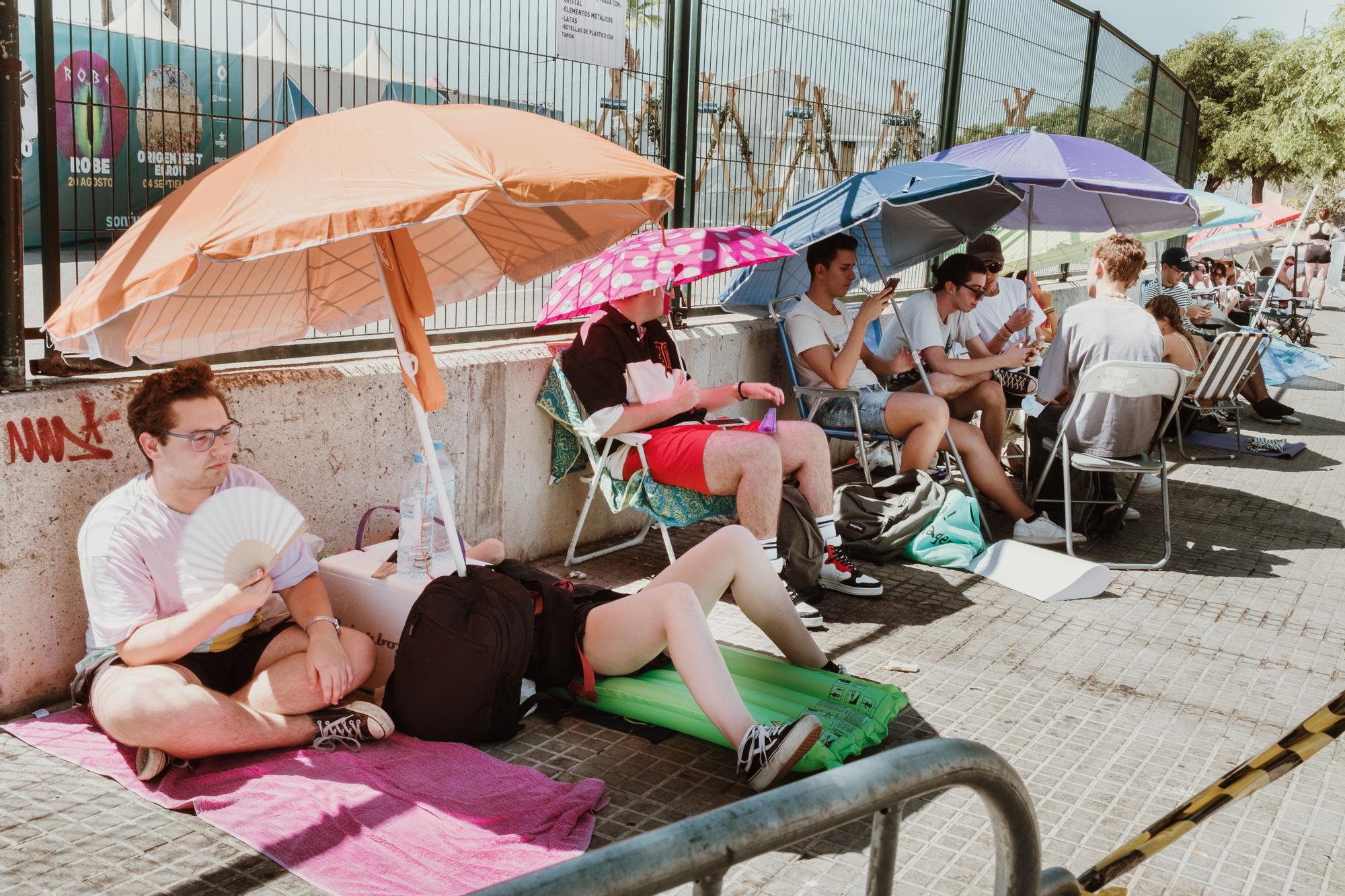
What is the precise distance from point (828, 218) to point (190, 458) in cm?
361

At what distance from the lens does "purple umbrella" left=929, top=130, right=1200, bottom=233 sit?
6539 mm

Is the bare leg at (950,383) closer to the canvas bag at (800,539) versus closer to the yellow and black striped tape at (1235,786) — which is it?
the canvas bag at (800,539)

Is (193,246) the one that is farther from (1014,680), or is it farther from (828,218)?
(828,218)

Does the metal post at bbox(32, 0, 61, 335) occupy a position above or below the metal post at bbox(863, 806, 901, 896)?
above

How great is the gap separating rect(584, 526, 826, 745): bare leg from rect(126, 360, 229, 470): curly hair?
1.42 m

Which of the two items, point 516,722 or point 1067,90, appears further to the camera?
point 1067,90

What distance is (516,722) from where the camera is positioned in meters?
3.76

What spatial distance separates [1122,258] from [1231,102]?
41145 millimetres

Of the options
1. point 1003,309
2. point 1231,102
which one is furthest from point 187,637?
point 1231,102

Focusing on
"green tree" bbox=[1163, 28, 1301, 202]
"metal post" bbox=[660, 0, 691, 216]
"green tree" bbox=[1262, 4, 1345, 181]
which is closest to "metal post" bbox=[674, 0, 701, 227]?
"metal post" bbox=[660, 0, 691, 216]

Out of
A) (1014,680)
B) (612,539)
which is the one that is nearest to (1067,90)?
(612,539)

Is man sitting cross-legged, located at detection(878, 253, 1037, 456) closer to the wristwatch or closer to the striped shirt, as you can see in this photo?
the wristwatch

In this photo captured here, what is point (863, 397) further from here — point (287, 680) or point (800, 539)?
point (287, 680)

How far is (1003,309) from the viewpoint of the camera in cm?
787
